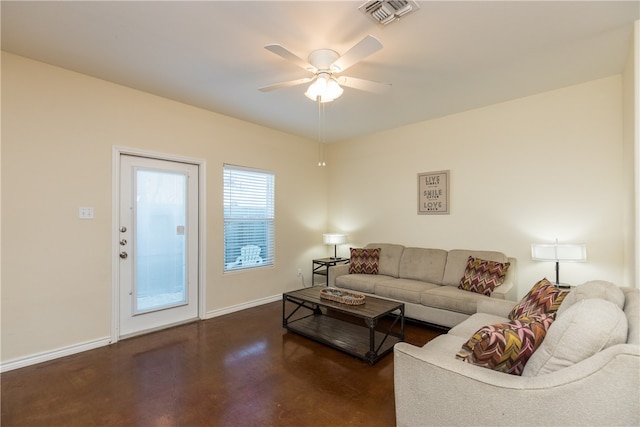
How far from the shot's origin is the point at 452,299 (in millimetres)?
3168

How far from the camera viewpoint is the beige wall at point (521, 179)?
299 cm

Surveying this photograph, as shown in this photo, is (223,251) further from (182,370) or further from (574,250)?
(574,250)

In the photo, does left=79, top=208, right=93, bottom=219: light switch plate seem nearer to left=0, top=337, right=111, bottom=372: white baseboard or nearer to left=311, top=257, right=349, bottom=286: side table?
left=0, top=337, right=111, bottom=372: white baseboard

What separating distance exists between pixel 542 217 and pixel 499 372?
2703 mm

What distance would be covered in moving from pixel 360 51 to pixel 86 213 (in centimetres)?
294

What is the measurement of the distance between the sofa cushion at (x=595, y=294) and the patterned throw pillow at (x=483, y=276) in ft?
4.60

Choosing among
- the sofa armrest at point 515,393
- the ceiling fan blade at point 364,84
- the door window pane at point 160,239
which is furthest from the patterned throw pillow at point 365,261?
the sofa armrest at point 515,393

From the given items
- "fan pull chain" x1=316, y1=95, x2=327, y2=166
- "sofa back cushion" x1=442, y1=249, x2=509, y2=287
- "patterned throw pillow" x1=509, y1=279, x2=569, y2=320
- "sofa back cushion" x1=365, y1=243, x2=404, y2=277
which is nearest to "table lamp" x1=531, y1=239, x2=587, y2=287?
"sofa back cushion" x1=442, y1=249, x2=509, y2=287

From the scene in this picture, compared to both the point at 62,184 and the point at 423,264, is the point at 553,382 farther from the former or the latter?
the point at 62,184

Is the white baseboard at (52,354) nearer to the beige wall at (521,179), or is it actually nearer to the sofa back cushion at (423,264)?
the sofa back cushion at (423,264)

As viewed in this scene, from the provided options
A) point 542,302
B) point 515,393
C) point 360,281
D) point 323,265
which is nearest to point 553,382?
point 515,393

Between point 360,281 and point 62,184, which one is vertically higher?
point 62,184

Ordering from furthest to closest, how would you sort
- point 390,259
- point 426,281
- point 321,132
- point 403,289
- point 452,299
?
point 321,132
point 390,259
point 426,281
point 403,289
point 452,299

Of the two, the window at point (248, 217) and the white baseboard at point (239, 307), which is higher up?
the window at point (248, 217)
